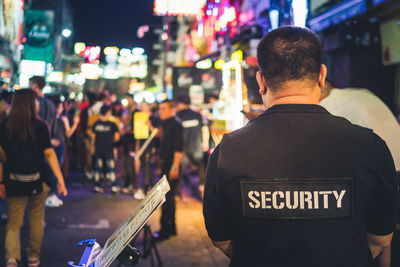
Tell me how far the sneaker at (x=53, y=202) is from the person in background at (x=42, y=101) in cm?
213

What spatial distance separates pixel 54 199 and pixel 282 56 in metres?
8.60

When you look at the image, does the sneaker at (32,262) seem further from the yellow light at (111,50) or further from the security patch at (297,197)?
the yellow light at (111,50)

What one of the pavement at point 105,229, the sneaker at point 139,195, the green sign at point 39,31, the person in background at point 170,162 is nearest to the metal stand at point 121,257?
the pavement at point 105,229

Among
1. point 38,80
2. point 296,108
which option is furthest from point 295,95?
point 38,80

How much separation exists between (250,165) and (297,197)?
0.84 feet

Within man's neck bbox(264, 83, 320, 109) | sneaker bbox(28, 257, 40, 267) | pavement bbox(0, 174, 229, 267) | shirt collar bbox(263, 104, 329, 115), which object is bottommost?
pavement bbox(0, 174, 229, 267)

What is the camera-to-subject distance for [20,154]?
17.5 ft

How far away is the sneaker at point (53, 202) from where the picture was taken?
944 centimetres

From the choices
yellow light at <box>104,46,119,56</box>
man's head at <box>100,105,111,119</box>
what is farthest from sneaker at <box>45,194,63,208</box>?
yellow light at <box>104,46,119,56</box>

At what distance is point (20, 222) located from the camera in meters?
5.44

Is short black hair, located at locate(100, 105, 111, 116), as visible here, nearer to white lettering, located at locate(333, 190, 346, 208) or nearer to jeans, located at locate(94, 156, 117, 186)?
jeans, located at locate(94, 156, 117, 186)

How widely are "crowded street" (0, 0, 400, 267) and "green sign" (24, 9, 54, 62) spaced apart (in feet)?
40.6

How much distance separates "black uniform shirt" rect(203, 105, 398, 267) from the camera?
1.92 meters

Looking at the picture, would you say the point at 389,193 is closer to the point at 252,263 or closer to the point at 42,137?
the point at 252,263
